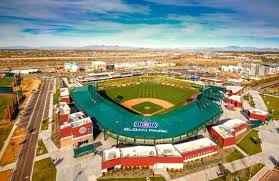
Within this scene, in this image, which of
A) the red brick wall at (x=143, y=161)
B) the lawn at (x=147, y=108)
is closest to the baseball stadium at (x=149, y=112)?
the lawn at (x=147, y=108)

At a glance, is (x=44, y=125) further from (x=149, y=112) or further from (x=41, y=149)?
(x=149, y=112)

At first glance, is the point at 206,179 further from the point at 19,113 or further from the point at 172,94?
the point at 19,113

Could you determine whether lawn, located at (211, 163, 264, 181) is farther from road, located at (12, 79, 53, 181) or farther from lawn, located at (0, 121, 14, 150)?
lawn, located at (0, 121, 14, 150)

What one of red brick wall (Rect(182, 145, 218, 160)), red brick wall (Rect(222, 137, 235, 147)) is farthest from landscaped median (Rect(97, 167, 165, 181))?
red brick wall (Rect(222, 137, 235, 147))

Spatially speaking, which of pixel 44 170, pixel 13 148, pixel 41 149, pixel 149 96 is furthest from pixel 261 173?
pixel 13 148

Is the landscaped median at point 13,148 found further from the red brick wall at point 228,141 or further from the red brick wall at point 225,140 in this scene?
the red brick wall at point 228,141
